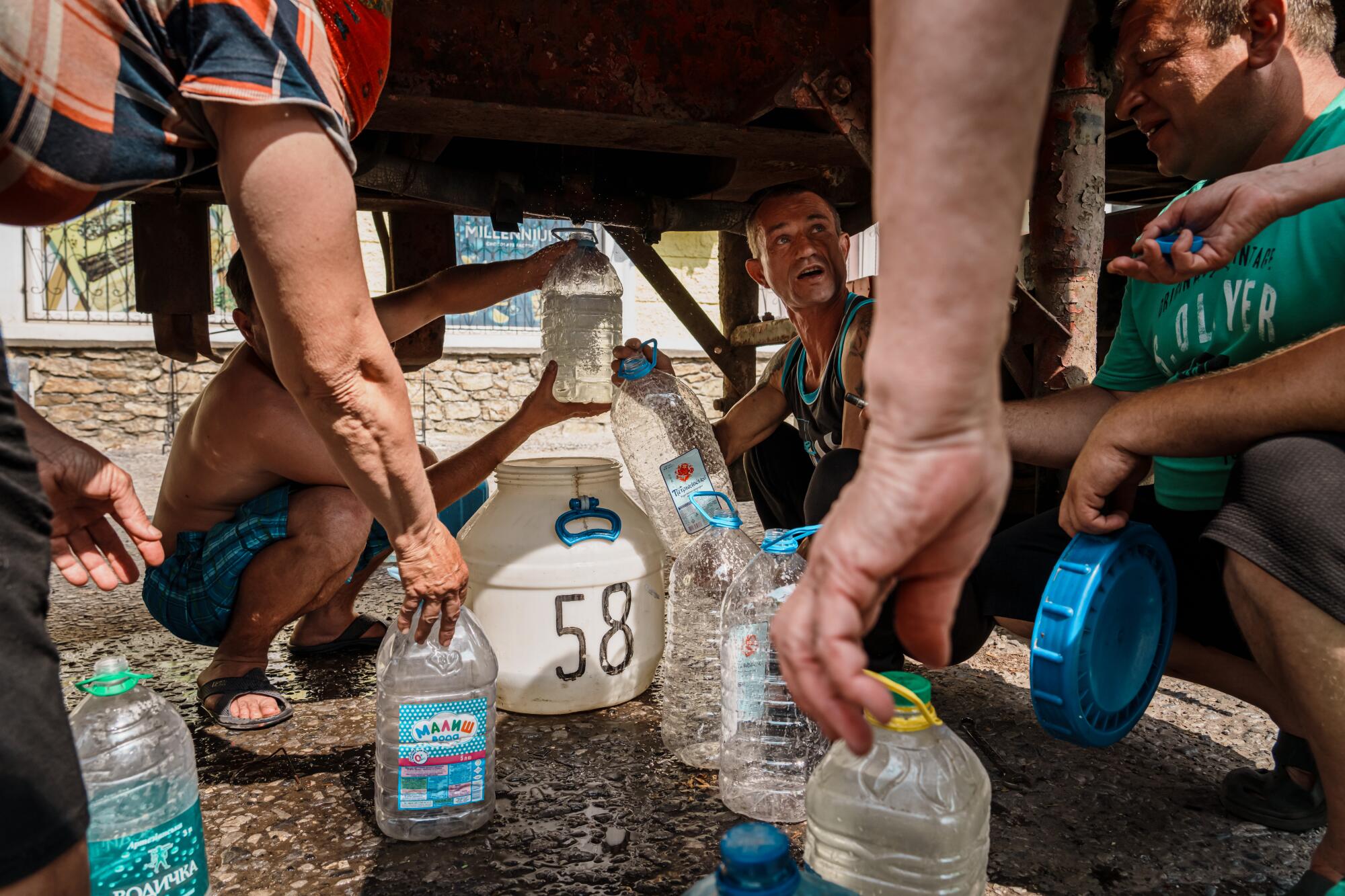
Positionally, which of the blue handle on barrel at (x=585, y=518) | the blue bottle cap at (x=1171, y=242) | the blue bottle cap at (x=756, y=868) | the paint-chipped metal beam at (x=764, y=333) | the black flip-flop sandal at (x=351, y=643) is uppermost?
the paint-chipped metal beam at (x=764, y=333)

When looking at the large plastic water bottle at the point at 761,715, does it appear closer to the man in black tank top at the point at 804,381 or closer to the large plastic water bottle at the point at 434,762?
the man in black tank top at the point at 804,381

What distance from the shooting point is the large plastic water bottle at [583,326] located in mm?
3127

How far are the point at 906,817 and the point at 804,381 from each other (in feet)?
5.48

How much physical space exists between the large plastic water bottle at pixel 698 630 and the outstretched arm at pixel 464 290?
3.06 feet

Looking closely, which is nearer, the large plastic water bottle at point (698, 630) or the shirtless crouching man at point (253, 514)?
the large plastic water bottle at point (698, 630)

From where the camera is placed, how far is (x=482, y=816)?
1.75 metres

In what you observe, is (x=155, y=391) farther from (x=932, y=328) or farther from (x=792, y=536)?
(x=932, y=328)

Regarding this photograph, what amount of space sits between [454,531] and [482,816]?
1.65 meters

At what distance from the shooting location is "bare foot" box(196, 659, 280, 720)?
2.24 meters

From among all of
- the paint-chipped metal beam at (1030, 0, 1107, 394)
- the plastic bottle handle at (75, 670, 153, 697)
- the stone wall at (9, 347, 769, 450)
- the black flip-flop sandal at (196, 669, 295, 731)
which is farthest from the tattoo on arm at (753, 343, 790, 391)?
the stone wall at (9, 347, 769, 450)

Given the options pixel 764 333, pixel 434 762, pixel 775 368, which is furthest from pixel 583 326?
pixel 434 762

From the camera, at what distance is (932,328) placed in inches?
24.1

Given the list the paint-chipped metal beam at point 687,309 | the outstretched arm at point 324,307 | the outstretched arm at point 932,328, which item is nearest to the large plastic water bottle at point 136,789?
the outstretched arm at point 324,307

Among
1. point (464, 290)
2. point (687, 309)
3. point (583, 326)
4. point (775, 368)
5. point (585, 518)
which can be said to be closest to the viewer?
point (585, 518)
